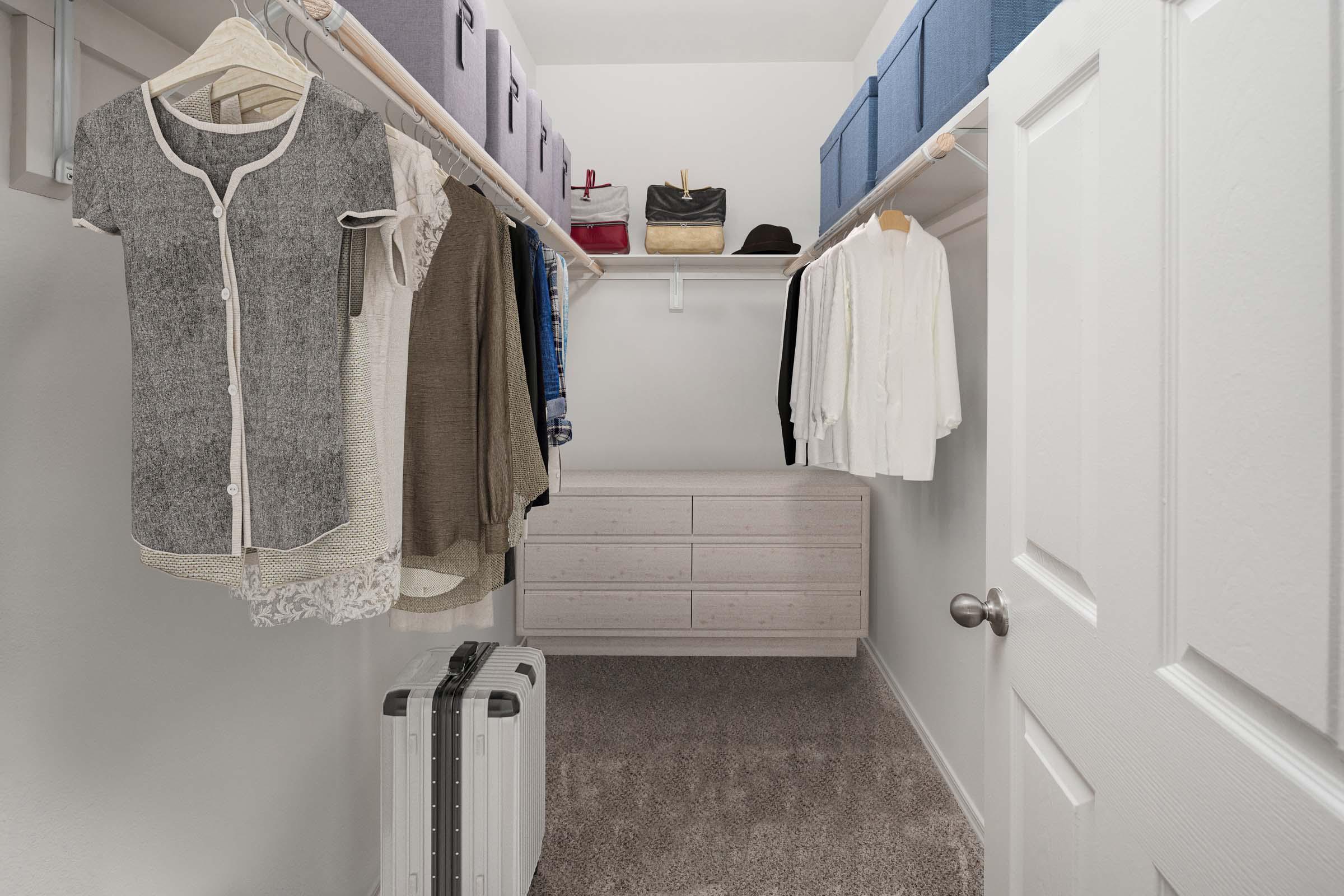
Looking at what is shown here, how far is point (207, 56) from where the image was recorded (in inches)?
30.0

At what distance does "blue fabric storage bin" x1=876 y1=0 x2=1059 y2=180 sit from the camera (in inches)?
52.0

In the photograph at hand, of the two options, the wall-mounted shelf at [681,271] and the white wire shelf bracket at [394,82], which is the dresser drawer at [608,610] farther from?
the white wire shelf bracket at [394,82]

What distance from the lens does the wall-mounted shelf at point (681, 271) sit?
3.18 metres

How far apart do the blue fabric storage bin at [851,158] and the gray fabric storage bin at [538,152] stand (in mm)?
1031

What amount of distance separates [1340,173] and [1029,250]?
45 centimetres

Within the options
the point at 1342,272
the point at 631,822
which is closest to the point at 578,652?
the point at 631,822

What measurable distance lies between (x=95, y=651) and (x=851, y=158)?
2357mm

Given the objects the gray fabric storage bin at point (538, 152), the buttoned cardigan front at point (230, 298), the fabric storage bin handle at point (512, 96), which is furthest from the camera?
the gray fabric storage bin at point (538, 152)

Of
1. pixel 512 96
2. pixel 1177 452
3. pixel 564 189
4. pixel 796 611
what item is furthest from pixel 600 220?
pixel 1177 452

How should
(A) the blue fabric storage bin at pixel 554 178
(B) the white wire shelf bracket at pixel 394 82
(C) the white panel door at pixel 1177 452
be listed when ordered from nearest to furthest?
(C) the white panel door at pixel 1177 452, (B) the white wire shelf bracket at pixel 394 82, (A) the blue fabric storage bin at pixel 554 178

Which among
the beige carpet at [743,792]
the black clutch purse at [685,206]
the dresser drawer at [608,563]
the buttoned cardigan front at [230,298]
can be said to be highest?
the black clutch purse at [685,206]

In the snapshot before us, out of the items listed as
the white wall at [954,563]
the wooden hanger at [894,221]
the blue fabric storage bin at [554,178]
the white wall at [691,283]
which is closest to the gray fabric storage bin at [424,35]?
the blue fabric storage bin at [554,178]

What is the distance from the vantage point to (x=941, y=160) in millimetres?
1610

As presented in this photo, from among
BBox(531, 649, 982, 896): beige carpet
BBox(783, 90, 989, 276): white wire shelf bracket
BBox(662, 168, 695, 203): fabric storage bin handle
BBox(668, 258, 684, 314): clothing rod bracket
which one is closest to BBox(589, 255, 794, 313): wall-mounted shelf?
BBox(668, 258, 684, 314): clothing rod bracket
